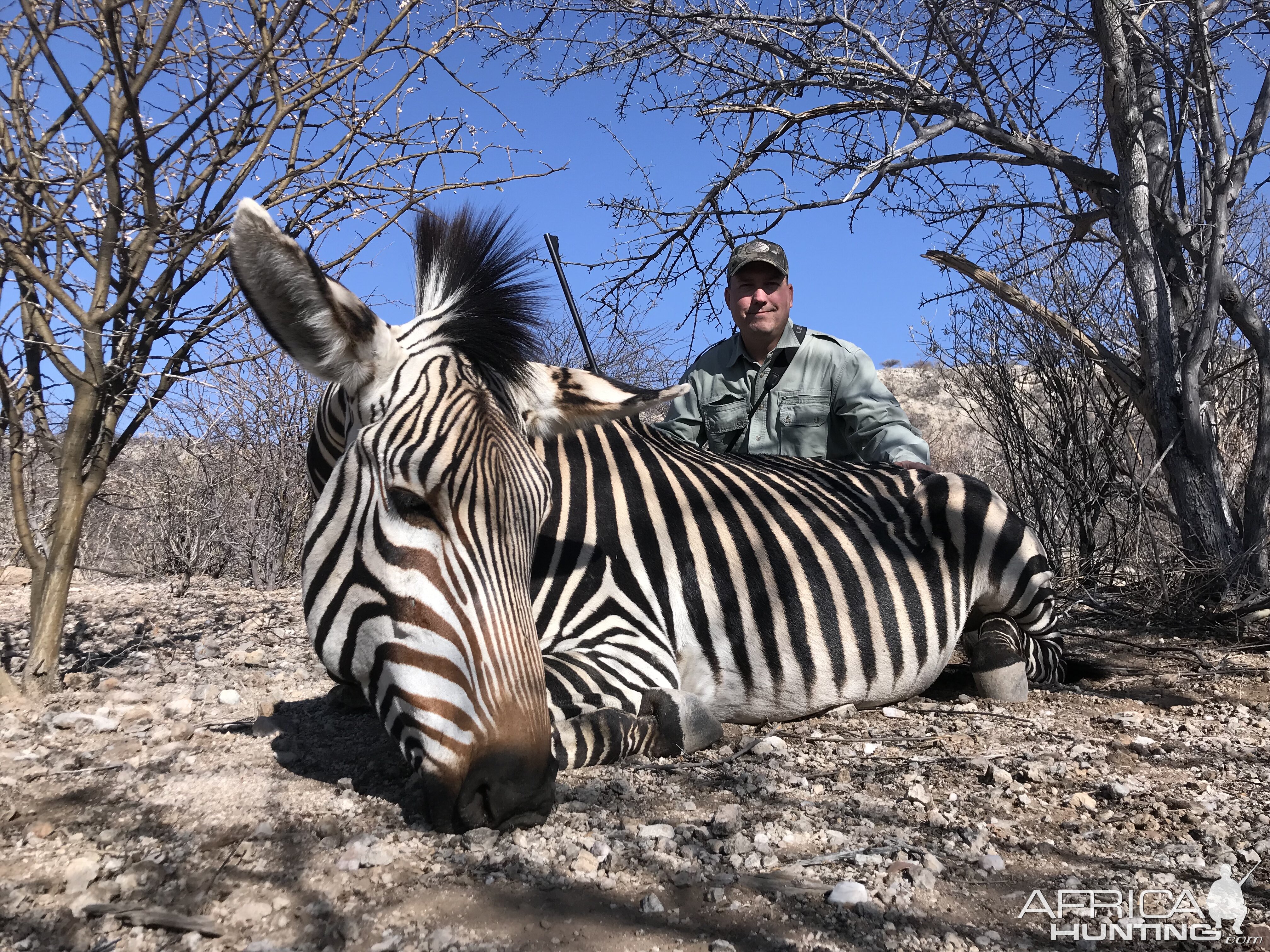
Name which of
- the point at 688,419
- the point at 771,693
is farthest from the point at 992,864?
the point at 688,419

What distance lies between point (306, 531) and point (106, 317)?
1.46 meters

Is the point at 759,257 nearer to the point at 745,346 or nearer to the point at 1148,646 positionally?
the point at 745,346

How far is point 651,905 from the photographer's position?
1.71 m

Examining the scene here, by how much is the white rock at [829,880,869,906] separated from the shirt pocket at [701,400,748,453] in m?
3.82

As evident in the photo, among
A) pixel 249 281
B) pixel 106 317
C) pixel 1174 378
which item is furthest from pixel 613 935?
pixel 1174 378

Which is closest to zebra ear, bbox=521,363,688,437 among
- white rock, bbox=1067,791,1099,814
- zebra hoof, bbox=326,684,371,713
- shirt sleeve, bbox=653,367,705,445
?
zebra hoof, bbox=326,684,371,713

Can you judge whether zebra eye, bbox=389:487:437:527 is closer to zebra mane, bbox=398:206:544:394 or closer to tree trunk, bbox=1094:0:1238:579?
zebra mane, bbox=398:206:544:394

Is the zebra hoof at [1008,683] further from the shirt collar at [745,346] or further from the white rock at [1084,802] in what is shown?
the shirt collar at [745,346]

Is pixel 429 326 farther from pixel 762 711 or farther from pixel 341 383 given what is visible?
pixel 762 711

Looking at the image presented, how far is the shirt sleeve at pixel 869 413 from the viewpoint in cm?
507

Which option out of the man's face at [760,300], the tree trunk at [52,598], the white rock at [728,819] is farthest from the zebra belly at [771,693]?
the man's face at [760,300]

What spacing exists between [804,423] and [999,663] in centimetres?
210

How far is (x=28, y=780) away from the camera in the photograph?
7.47ft

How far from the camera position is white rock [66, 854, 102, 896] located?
1.67 metres
